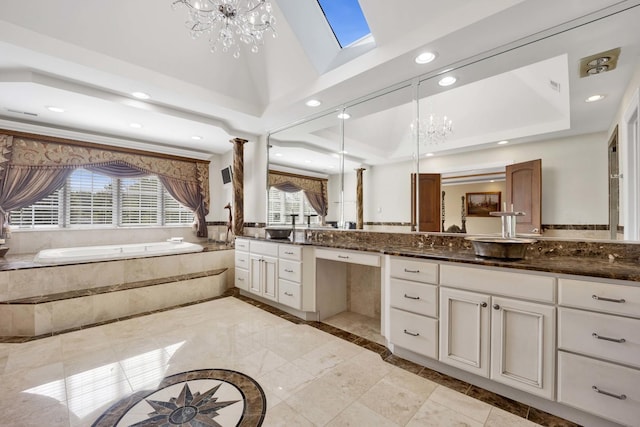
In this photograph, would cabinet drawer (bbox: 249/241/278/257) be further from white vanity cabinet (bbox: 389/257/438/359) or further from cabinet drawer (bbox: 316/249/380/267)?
white vanity cabinet (bbox: 389/257/438/359)

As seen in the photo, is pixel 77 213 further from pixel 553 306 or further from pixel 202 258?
pixel 553 306

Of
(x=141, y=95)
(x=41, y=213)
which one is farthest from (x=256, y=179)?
(x=41, y=213)

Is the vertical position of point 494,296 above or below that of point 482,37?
below

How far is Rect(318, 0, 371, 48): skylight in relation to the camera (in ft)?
7.99

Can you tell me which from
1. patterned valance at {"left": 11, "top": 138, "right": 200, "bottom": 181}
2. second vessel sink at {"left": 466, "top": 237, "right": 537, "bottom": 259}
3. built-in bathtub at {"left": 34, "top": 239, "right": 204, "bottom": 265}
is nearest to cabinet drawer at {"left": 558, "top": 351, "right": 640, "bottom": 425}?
second vessel sink at {"left": 466, "top": 237, "right": 537, "bottom": 259}

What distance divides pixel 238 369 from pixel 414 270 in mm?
1521

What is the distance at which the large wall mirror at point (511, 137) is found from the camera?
5.53 feet

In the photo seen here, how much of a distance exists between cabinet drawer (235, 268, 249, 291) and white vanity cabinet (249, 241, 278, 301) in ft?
0.33

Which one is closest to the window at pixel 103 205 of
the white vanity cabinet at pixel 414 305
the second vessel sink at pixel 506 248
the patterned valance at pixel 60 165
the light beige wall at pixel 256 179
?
the patterned valance at pixel 60 165

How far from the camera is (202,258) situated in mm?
3881

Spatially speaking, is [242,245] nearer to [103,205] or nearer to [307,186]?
[307,186]

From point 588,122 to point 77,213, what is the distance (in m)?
5.99

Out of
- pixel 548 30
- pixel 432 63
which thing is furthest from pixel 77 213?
pixel 548 30

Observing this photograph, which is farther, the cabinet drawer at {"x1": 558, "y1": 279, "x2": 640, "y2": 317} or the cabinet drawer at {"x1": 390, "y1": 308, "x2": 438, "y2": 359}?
the cabinet drawer at {"x1": 390, "y1": 308, "x2": 438, "y2": 359}
